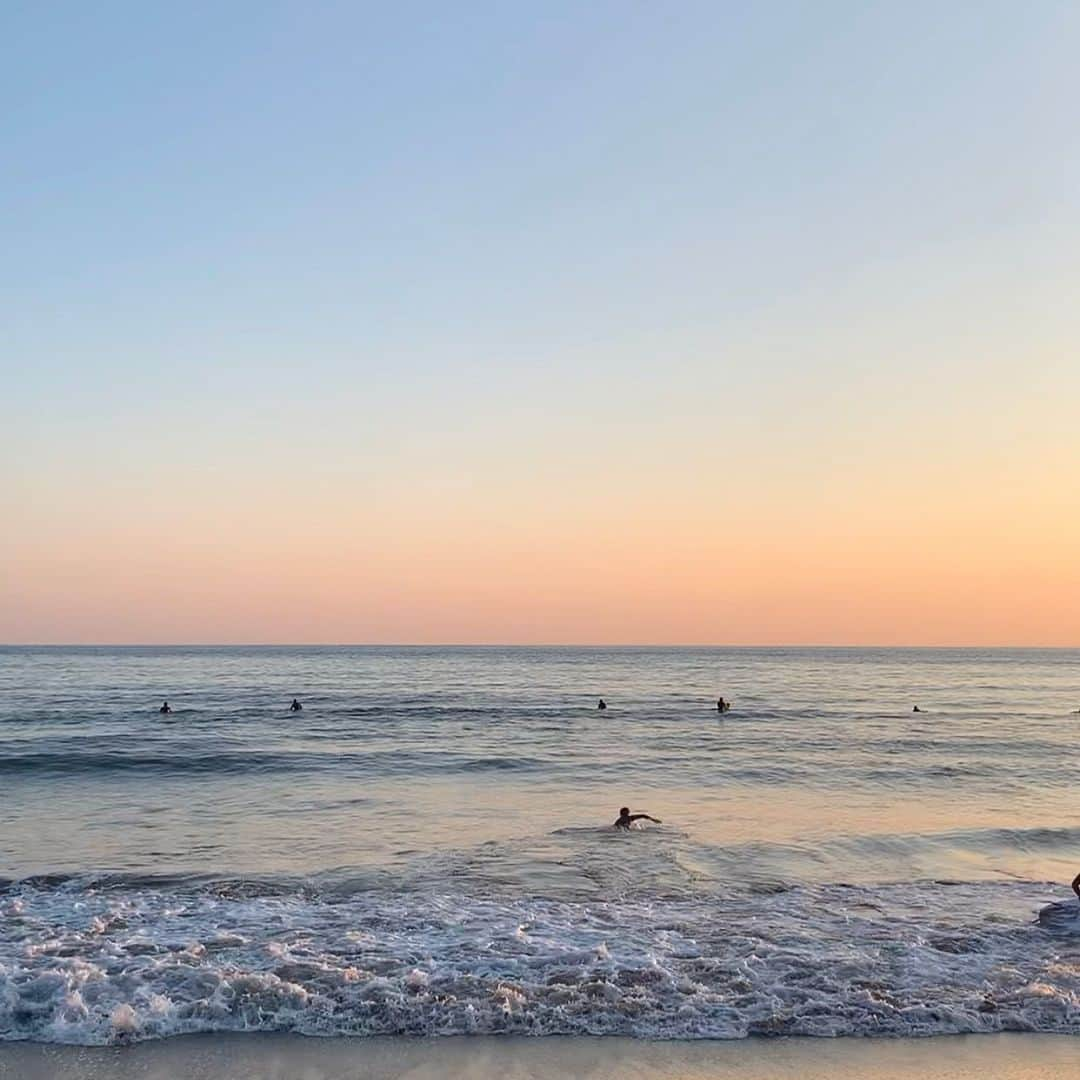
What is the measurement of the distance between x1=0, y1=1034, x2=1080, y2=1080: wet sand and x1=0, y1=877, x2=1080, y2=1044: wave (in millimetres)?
277

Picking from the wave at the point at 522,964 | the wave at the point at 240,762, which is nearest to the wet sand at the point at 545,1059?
the wave at the point at 522,964

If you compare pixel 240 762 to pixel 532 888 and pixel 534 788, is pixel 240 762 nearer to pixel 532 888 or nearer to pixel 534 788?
pixel 534 788

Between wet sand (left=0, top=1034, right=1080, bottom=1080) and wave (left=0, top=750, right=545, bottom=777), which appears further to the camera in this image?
wave (left=0, top=750, right=545, bottom=777)

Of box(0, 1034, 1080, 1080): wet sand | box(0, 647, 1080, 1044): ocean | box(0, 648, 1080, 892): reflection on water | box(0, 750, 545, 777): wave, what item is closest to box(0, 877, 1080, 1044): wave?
box(0, 647, 1080, 1044): ocean

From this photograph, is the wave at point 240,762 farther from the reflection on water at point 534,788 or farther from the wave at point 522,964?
the wave at point 522,964

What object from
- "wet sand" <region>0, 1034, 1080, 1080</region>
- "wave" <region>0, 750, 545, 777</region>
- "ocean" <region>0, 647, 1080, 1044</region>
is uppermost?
"wet sand" <region>0, 1034, 1080, 1080</region>

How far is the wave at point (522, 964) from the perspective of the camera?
9844 millimetres

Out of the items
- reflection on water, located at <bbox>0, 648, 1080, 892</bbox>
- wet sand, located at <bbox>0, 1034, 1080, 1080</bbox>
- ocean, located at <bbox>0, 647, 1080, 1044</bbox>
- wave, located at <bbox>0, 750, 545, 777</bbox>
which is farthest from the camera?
wave, located at <bbox>0, 750, 545, 777</bbox>

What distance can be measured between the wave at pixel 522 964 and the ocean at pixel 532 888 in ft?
0.15

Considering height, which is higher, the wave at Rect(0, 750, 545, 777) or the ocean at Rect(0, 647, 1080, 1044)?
the ocean at Rect(0, 647, 1080, 1044)

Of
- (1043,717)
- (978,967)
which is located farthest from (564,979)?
(1043,717)

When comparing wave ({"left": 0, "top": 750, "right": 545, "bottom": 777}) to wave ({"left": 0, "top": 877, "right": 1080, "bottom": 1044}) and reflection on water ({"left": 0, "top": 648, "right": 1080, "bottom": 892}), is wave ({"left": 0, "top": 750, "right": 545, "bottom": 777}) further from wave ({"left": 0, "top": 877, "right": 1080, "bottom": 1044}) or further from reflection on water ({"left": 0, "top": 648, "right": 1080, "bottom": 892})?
wave ({"left": 0, "top": 877, "right": 1080, "bottom": 1044})

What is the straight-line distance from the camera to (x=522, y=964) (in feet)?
37.8

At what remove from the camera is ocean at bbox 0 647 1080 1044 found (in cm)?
1018
